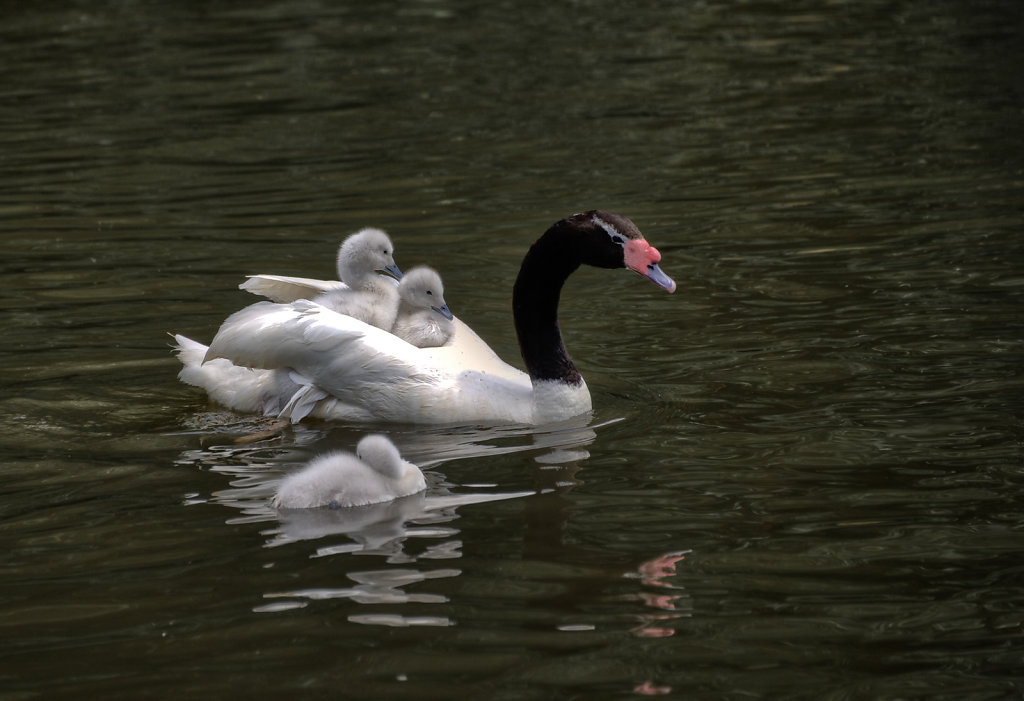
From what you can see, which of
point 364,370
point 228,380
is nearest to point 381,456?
point 364,370

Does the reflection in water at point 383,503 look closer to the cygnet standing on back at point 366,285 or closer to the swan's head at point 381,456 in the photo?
the swan's head at point 381,456

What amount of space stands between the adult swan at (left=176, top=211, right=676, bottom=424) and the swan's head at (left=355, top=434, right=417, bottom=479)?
121cm

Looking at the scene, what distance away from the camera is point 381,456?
20.1 ft

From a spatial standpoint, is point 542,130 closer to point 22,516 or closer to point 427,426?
point 427,426

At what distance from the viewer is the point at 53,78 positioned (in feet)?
61.0

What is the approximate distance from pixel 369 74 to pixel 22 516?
12.2 meters

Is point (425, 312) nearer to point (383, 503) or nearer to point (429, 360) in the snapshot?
point (429, 360)

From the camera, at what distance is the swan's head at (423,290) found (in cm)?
769

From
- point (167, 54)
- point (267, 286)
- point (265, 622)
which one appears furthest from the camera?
point (167, 54)

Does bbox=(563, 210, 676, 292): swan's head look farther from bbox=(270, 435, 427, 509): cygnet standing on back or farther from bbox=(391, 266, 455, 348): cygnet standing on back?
bbox=(270, 435, 427, 509): cygnet standing on back

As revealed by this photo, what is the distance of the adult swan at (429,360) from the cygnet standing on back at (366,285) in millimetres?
350

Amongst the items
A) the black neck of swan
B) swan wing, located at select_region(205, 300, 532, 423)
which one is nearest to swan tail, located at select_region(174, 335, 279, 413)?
swan wing, located at select_region(205, 300, 532, 423)

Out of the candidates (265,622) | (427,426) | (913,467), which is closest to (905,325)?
(913,467)

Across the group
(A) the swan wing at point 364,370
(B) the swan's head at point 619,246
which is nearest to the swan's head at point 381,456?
(A) the swan wing at point 364,370
